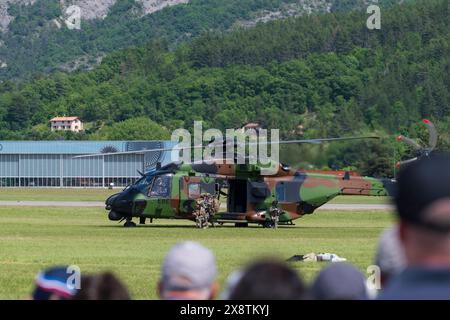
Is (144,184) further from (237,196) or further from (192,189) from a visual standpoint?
(237,196)

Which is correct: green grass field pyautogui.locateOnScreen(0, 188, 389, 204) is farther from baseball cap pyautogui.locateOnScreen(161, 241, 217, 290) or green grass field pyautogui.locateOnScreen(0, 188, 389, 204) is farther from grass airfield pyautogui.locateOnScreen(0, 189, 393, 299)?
baseball cap pyautogui.locateOnScreen(161, 241, 217, 290)

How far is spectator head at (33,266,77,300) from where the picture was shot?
8.10 metres

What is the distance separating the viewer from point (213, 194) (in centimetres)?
4603

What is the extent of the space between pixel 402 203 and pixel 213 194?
4074 centimetres

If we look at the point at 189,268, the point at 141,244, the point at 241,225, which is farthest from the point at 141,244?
the point at 189,268

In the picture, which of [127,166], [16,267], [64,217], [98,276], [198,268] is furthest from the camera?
[127,166]

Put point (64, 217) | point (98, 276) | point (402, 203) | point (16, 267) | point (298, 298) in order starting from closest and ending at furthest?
point (402, 203) < point (298, 298) < point (98, 276) < point (16, 267) < point (64, 217)

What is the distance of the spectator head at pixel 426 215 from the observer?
17.3 feet

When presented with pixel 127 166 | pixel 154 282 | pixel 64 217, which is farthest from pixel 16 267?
pixel 127 166

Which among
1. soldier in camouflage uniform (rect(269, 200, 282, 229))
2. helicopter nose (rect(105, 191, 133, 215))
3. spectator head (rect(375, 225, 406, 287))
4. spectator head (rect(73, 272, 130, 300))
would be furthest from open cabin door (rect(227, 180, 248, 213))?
spectator head (rect(73, 272, 130, 300))

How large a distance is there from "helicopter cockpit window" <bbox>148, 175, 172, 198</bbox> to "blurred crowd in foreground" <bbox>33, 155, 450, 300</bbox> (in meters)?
37.6

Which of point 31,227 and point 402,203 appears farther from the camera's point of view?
point 31,227

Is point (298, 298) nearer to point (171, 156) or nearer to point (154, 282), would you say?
point (154, 282)

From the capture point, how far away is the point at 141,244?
35.7 m
